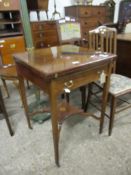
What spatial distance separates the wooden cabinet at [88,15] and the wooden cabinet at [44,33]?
21.4 inches

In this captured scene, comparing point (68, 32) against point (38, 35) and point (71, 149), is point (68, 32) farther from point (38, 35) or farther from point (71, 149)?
point (71, 149)

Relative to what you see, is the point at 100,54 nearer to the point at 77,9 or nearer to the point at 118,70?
the point at 118,70

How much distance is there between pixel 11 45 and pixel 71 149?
6.56ft

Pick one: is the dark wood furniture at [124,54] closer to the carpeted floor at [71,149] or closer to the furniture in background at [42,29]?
the carpeted floor at [71,149]

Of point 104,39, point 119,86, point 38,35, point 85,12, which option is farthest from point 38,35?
point 119,86

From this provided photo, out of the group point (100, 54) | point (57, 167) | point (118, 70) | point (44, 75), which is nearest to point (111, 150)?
point (57, 167)

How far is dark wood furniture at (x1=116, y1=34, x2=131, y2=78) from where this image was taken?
81.5 inches

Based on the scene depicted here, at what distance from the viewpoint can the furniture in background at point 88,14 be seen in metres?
3.03

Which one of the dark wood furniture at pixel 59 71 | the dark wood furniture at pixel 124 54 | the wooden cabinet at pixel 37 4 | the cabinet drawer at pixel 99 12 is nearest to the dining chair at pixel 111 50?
the dark wood furniture at pixel 59 71

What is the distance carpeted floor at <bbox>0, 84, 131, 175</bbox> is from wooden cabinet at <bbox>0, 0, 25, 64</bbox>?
133cm

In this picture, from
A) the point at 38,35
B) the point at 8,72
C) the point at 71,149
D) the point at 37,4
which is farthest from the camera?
the point at 38,35

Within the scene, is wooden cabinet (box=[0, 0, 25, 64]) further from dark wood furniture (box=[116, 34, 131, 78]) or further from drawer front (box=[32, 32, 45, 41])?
dark wood furniture (box=[116, 34, 131, 78])

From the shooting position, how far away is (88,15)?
3133 millimetres

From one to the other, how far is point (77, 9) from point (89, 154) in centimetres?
250
